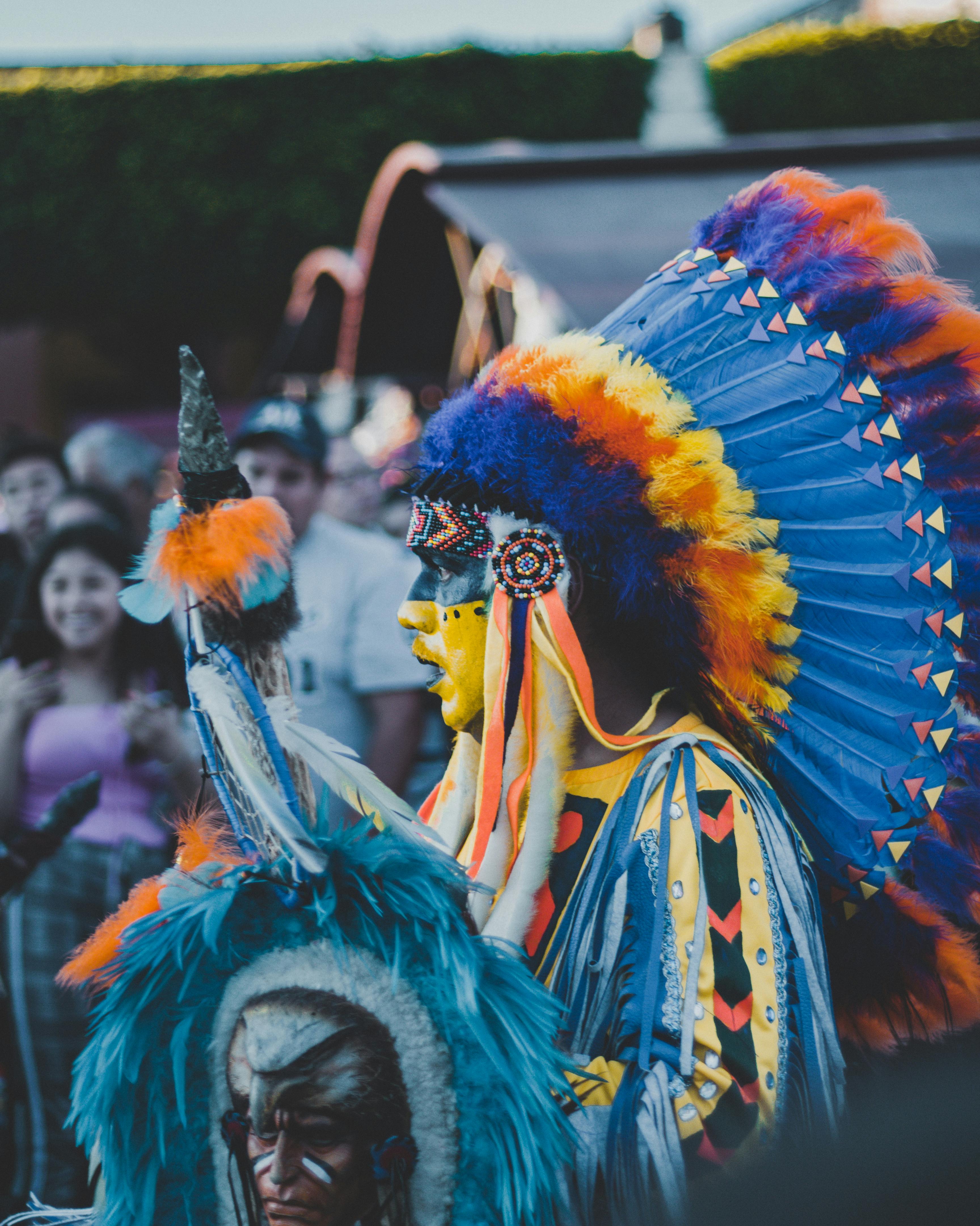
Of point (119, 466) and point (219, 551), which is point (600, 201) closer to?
point (119, 466)

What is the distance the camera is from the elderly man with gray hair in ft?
13.1

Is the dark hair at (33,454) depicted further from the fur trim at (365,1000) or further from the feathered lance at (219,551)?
the fur trim at (365,1000)

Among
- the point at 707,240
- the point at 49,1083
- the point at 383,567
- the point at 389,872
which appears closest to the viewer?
the point at 389,872

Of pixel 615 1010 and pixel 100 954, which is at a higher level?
pixel 100 954

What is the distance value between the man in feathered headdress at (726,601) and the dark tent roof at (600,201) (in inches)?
79.3

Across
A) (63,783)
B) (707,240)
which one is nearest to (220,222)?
(63,783)

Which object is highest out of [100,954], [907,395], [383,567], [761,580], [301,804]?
[383,567]

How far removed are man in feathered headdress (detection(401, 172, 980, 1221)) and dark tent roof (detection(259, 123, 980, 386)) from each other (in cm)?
202

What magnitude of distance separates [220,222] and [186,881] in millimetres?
9881

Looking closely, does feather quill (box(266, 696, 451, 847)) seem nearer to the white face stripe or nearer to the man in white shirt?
the white face stripe

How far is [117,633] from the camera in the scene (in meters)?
2.98

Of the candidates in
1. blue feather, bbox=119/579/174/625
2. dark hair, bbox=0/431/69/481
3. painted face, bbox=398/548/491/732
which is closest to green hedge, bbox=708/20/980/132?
dark hair, bbox=0/431/69/481

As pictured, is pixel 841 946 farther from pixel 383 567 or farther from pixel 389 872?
pixel 383 567

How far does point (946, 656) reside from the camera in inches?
60.9
